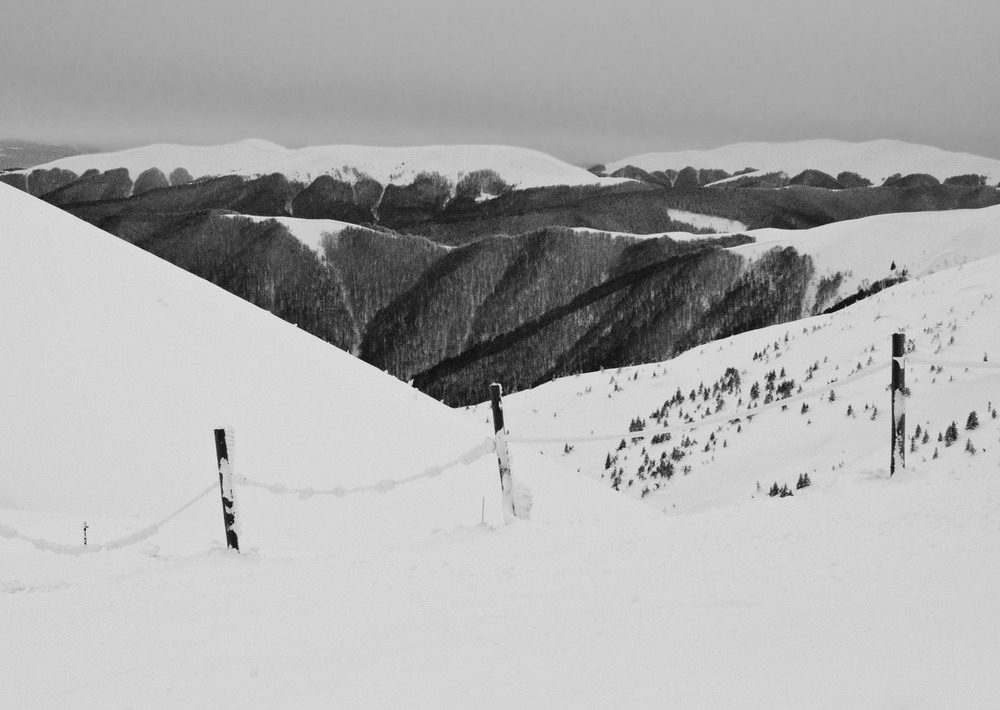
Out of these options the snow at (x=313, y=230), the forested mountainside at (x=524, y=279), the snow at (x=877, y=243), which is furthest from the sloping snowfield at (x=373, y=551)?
the snow at (x=313, y=230)

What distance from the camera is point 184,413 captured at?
9.16m

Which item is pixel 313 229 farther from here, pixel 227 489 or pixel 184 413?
pixel 227 489

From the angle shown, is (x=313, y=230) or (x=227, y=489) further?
(x=313, y=230)

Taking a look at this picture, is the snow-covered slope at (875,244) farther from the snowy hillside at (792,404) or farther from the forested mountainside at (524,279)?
the snowy hillside at (792,404)

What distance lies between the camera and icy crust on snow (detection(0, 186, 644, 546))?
7.97m

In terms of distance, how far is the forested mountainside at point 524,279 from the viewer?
7681 cm

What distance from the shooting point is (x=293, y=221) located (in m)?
120

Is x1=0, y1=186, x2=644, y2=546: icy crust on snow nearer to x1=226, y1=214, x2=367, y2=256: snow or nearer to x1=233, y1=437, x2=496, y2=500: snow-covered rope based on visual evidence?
x1=233, y1=437, x2=496, y2=500: snow-covered rope

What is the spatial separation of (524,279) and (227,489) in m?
94.8

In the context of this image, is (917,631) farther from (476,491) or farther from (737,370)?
(737,370)

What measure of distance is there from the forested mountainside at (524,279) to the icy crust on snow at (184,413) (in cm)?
6021

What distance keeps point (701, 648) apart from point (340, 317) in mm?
106808

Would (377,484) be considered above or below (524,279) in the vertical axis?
below

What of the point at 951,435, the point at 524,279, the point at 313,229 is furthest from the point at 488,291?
the point at 951,435
